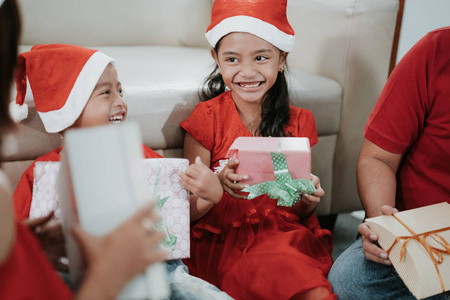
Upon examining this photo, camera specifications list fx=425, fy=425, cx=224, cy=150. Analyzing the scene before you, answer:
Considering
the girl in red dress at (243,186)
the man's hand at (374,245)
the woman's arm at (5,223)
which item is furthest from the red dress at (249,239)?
the woman's arm at (5,223)

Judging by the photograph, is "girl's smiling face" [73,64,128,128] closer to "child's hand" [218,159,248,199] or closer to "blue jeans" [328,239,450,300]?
"child's hand" [218,159,248,199]

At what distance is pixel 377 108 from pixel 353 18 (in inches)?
17.6

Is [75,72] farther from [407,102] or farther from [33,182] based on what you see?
[407,102]

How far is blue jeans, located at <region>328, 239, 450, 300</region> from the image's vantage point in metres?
0.85

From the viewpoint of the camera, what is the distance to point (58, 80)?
0.81 metres

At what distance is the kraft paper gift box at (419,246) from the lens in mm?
726

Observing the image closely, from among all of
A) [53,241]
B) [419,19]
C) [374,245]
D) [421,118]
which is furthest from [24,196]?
[419,19]

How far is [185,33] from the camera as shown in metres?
1.75

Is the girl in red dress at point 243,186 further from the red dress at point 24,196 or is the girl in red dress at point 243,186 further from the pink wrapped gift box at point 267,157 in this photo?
the red dress at point 24,196

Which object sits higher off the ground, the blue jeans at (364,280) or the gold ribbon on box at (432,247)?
the gold ribbon on box at (432,247)

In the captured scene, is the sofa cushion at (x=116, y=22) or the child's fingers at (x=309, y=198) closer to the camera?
the child's fingers at (x=309, y=198)

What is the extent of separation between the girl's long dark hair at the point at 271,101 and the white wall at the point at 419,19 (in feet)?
1.89

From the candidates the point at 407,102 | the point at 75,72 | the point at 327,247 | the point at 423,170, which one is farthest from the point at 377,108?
the point at 75,72

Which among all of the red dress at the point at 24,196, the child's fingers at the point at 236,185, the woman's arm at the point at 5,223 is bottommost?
the child's fingers at the point at 236,185
